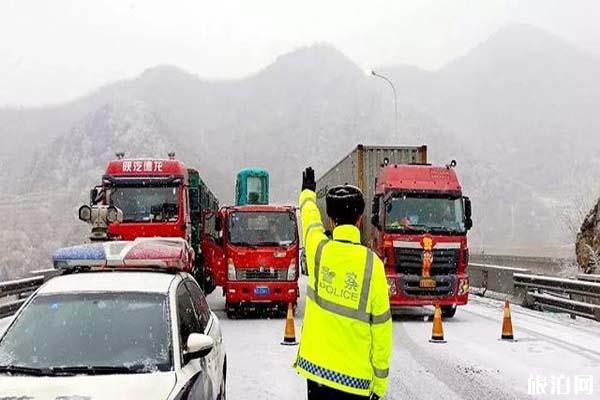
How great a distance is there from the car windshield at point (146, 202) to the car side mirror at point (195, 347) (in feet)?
38.3

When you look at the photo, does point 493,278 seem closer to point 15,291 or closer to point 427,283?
point 427,283

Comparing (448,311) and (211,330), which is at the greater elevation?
(211,330)

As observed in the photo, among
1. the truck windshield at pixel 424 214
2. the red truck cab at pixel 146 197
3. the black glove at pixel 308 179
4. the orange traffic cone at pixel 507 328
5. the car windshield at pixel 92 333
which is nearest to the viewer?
the black glove at pixel 308 179

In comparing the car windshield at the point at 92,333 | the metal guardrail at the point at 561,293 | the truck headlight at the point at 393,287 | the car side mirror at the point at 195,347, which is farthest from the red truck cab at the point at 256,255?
the car side mirror at the point at 195,347

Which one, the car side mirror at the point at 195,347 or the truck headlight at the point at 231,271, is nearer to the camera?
the car side mirror at the point at 195,347

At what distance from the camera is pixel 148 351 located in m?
4.98

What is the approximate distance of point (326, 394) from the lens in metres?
3.86

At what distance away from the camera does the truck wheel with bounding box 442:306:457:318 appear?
15992 mm

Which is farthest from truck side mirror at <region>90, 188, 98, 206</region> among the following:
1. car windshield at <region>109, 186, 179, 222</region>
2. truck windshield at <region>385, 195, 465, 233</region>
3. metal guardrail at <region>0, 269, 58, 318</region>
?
truck windshield at <region>385, 195, 465, 233</region>

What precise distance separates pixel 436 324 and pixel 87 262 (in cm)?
817

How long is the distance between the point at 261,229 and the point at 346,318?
12567mm

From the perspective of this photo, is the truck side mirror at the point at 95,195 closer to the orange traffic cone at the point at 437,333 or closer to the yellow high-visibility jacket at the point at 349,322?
the orange traffic cone at the point at 437,333

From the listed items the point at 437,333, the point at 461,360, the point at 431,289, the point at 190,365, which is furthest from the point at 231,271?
the point at 190,365

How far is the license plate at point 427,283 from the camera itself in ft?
49.3
